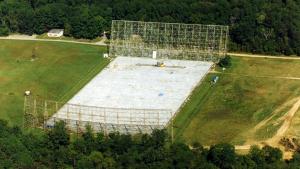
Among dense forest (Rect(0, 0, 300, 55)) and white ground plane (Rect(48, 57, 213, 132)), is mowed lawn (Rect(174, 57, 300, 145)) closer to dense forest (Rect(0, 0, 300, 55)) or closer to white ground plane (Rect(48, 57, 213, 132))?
white ground plane (Rect(48, 57, 213, 132))

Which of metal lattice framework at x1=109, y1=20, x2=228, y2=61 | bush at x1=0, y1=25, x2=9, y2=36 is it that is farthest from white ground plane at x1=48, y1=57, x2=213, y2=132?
bush at x1=0, y1=25, x2=9, y2=36

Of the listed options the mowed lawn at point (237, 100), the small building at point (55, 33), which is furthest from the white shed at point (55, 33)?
the mowed lawn at point (237, 100)

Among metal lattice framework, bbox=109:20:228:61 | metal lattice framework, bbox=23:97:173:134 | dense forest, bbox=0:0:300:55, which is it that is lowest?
metal lattice framework, bbox=23:97:173:134

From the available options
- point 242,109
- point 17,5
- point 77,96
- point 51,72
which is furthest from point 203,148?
point 17,5

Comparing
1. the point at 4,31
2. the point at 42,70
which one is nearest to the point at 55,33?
the point at 4,31

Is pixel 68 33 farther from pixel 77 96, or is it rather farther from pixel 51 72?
pixel 77 96

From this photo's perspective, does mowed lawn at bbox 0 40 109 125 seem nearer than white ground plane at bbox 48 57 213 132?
No
